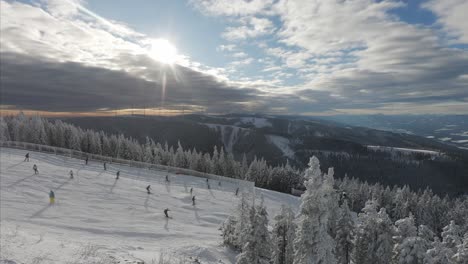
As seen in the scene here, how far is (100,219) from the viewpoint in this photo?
21.5 m

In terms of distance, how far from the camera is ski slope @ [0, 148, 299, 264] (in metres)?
14.1

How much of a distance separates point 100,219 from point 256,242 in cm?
1206

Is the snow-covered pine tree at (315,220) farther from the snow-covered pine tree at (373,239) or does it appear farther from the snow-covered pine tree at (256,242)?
the snow-covered pine tree at (373,239)

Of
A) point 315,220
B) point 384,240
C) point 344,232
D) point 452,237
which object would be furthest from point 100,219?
point 452,237

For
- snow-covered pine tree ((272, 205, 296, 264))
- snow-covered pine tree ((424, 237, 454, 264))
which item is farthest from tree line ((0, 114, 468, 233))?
snow-covered pine tree ((424, 237, 454, 264))

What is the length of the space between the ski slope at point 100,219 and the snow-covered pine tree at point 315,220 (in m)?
5.83

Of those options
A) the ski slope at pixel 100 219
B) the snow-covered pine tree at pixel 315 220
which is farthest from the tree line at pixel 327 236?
the ski slope at pixel 100 219

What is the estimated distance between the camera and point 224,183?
155ft

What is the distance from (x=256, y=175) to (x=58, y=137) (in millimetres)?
53277

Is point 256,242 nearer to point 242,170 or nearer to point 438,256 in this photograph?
point 438,256

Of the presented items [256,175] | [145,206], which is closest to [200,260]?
[145,206]

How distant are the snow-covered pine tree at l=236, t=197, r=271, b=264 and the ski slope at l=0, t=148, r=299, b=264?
2376mm

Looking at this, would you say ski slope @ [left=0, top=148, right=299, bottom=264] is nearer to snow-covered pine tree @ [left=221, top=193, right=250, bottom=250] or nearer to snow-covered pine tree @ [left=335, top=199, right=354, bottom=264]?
snow-covered pine tree @ [left=221, top=193, right=250, bottom=250]

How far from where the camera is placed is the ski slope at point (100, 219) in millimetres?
14070
